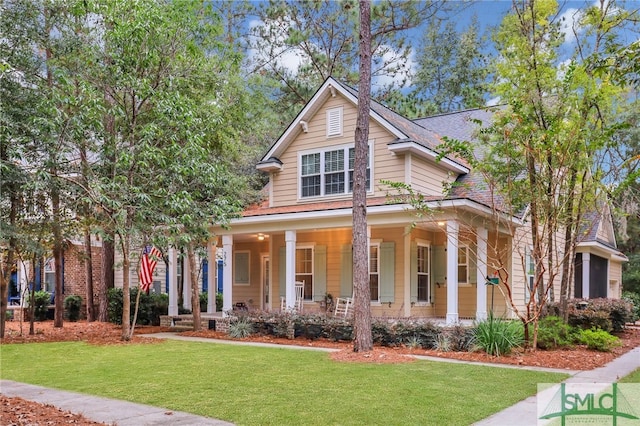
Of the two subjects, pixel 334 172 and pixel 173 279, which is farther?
pixel 173 279

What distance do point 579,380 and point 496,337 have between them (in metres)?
2.31

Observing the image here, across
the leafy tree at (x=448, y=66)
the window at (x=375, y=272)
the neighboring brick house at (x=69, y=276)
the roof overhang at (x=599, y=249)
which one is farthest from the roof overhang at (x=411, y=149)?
the leafy tree at (x=448, y=66)

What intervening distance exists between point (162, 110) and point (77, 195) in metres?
3.13

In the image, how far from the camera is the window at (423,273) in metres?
16.0

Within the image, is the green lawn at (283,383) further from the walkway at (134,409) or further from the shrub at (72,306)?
the shrub at (72,306)

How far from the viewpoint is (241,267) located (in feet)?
63.9

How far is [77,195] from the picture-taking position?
13664 mm

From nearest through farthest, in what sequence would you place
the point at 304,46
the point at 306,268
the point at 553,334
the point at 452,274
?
the point at 553,334 → the point at 452,274 → the point at 306,268 → the point at 304,46

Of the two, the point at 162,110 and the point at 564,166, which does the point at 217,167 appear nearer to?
the point at 162,110

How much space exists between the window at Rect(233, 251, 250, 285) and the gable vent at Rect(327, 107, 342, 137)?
18.3 ft

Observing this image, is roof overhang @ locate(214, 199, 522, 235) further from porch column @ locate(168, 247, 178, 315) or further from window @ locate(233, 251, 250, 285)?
window @ locate(233, 251, 250, 285)

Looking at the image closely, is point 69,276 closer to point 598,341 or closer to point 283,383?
point 283,383

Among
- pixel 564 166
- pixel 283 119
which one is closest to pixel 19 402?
pixel 564 166

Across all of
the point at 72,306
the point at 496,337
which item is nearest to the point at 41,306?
the point at 72,306
